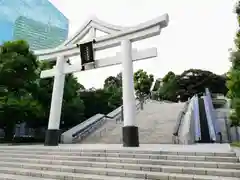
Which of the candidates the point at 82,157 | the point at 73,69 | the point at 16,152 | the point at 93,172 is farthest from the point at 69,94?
the point at 93,172

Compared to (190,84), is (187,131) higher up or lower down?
lower down

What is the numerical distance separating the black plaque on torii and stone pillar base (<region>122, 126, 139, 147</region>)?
13.2ft

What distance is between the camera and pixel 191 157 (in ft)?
20.4

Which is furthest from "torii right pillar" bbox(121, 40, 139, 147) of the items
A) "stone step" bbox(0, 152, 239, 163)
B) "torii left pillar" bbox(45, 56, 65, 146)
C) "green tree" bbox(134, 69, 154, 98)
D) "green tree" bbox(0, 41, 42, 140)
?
"green tree" bbox(134, 69, 154, 98)

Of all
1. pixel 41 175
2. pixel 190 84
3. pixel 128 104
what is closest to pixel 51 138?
pixel 128 104

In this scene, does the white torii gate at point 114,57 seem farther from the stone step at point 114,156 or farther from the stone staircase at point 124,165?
the stone staircase at point 124,165

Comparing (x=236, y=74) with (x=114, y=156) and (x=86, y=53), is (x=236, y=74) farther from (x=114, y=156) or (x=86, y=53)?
(x=86, y=53)

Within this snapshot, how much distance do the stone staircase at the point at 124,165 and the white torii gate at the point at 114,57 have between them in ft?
8.66

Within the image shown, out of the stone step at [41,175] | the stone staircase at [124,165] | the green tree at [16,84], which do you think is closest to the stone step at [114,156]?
the stone staircase at [124,165]

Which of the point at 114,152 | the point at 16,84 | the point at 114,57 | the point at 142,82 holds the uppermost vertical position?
the point at 142,82

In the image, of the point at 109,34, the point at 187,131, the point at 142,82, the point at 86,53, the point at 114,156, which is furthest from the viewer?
the point at 142,82

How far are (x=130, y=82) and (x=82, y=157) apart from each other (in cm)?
404

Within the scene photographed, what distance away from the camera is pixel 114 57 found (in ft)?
37.5

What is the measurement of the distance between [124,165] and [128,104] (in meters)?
4.02
